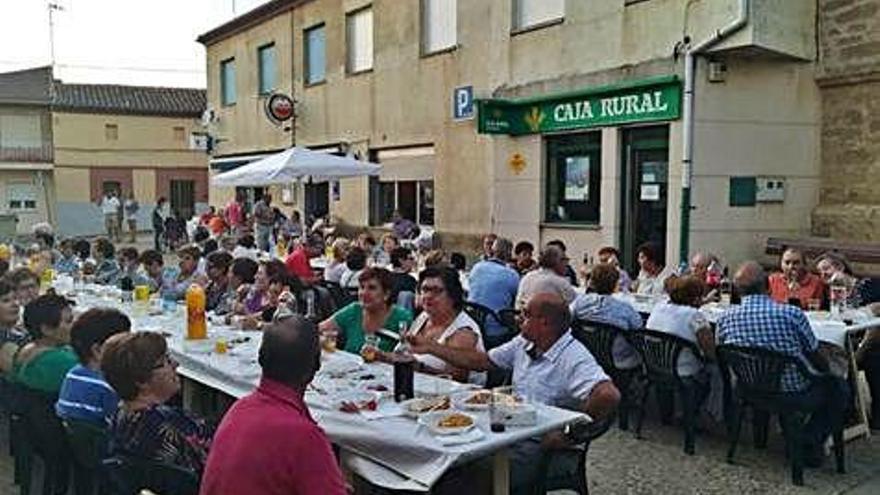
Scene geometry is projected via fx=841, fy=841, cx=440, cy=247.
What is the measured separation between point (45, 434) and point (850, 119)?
32.3ft

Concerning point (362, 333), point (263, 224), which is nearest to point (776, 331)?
point (362, 333)

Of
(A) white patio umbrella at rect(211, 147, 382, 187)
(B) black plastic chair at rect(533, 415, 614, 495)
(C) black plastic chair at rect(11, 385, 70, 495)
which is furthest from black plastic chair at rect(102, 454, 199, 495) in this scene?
(A) white patio umbrella at rect(211, 147, 382, 187)

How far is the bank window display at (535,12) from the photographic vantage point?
42.1 feet

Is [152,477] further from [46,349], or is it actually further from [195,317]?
[195,317]

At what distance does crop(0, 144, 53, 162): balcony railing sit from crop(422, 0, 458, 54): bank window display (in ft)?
94.7

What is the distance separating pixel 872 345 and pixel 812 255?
436 centimetres

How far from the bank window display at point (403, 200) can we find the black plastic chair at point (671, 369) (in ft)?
34.5

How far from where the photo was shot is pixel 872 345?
609cm

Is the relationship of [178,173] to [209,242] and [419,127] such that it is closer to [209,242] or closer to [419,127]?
[419,127]

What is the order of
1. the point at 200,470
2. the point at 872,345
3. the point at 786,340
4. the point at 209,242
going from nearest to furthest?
1. the point at 200,470
2. the point at 786,340
3. the point at 872,345
4. the point at 209,242

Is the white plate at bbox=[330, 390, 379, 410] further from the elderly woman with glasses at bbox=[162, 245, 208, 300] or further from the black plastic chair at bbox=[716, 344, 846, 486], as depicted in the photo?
the elderly woman with glasses at bbox=[162, 245, 208, 300]

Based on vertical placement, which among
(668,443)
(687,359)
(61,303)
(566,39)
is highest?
(566,39)

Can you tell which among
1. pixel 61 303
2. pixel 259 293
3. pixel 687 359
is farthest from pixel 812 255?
pixel 61 303

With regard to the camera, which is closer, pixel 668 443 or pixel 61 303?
pixel 61 303
